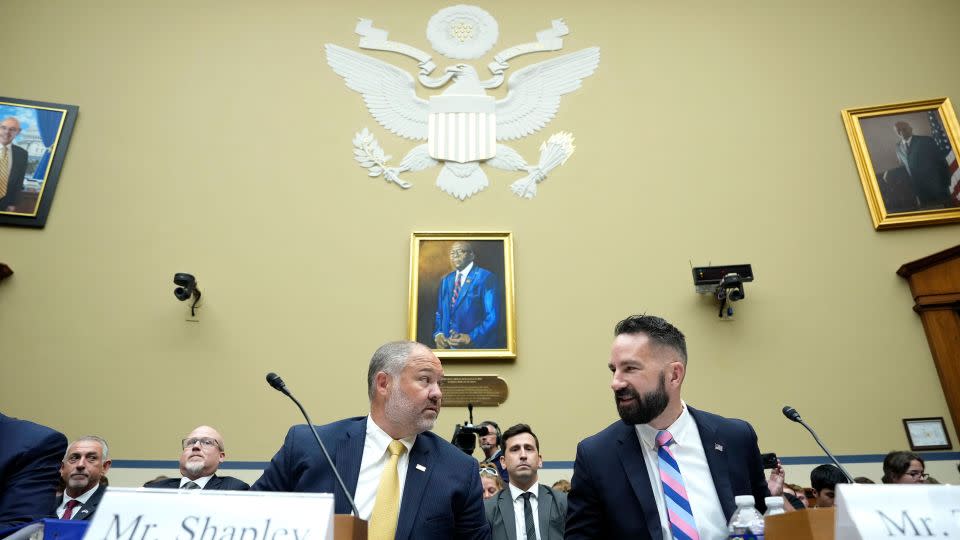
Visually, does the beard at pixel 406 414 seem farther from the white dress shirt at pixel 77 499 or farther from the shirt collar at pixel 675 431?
the white dress shirt at pixel 77 499

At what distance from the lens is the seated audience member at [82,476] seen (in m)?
4.14

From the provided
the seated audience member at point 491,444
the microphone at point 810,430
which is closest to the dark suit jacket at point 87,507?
the seated audience member at point 491,444

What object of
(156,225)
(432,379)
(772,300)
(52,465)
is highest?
(156,225)

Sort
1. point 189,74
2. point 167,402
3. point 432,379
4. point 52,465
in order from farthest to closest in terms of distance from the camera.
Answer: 1. point 189,74
2. point 167,402
3. point 432,379
4. point 52,465

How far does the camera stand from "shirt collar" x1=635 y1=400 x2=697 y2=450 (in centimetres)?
226

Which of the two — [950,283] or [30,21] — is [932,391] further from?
[30,21]

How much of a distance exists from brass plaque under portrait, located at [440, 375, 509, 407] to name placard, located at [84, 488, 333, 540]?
4484 mm

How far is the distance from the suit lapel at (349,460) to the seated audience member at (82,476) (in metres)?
2.59

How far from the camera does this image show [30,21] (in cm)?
725

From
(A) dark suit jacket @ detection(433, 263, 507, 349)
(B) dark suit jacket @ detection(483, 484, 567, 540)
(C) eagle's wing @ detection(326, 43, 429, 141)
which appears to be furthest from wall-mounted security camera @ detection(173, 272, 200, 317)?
(B) dark suit jacket @ detection(483, 484, 567, 540)

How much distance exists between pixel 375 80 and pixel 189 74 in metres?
2.00

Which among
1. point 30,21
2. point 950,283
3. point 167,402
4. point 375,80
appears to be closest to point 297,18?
point 375,80

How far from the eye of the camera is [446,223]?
6.65 m

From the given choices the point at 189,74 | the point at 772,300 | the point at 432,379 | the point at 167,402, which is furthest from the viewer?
the point at 189,74
